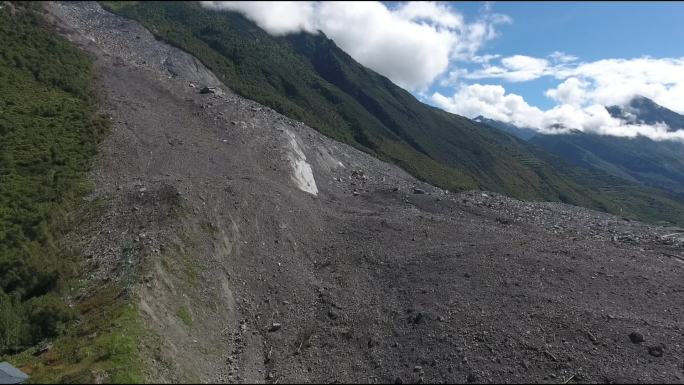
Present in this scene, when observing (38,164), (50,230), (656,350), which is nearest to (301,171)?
(38,164)

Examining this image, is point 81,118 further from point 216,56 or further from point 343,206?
point 216,56

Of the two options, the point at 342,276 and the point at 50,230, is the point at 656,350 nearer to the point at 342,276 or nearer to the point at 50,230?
the point at 342,276

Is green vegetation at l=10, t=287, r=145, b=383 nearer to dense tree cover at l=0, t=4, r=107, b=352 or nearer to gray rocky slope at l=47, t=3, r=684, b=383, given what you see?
gray rocky slope at l=47, t=3, r=684, b=383

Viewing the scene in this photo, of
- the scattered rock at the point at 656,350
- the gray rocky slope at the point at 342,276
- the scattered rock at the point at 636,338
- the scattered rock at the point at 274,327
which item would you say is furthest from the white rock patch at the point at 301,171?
the scattered rock at the point at 656,350

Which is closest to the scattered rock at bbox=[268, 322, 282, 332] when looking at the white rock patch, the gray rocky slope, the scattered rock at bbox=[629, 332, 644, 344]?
the gray rocky slope

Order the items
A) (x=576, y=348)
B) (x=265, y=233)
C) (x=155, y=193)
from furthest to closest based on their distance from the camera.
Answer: (x=265, y=233), (x=155, y=193), (x=576, y=348)

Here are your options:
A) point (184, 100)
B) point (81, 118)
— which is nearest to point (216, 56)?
point (184, 100)

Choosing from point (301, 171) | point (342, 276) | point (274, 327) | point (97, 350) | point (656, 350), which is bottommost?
point (97, 350)
